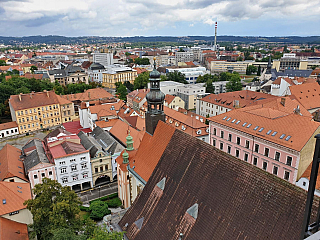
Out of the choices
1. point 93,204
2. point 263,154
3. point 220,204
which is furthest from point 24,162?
point 263,154

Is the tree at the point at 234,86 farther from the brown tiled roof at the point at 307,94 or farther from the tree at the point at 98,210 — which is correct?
the tree at the point at 98,210

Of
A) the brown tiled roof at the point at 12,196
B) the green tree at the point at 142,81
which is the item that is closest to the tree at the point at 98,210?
the brown tiled roof at the point at 12,196

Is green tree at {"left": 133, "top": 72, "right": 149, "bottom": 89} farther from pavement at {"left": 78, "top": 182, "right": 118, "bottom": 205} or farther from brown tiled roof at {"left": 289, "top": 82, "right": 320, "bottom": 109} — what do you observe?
pavement at {"left": 78, "top": 182, "right": 118, "bottom": 205}

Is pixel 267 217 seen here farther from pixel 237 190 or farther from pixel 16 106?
pixel 16 106

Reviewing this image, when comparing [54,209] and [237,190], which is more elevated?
[237,190]

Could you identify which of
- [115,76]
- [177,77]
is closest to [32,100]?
[115,76]
